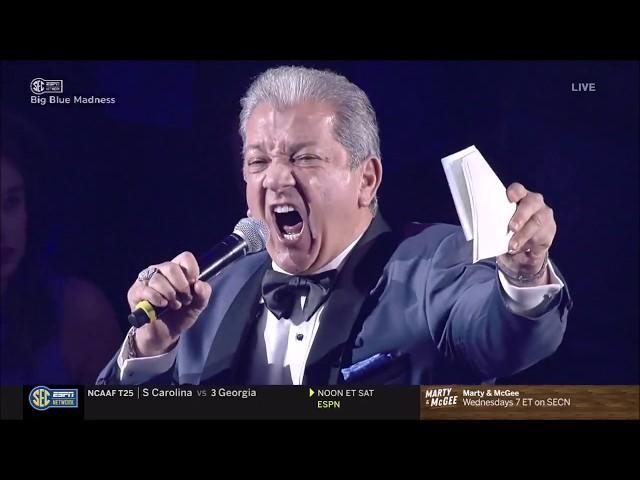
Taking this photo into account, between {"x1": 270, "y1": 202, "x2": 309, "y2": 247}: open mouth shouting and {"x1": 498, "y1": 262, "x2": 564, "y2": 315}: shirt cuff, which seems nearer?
{"x1": 498, "y1": 262, "x2": 564, "y2": 315}: shirt cuff

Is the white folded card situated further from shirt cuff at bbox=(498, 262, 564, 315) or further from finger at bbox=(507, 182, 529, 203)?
shirt cuff at bbox=(498, 262, 564, 315)

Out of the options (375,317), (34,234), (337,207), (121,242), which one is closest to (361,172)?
(337,207)

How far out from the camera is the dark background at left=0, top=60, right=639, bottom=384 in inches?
219

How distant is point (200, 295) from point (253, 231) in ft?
1.25

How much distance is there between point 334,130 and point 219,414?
1394mm

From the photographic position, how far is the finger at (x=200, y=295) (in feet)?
18.2

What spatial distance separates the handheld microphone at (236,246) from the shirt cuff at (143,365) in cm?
17

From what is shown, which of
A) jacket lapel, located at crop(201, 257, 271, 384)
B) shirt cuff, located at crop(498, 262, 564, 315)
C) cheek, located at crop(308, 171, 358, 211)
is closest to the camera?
shirt cuff, located at crop(498, 262, 564, 315)

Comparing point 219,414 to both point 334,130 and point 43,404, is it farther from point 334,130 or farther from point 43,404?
point 334,130

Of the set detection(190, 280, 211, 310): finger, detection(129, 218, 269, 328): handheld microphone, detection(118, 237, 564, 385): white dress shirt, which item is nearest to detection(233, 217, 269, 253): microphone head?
detection(129, 218, 269, 328): handheld microphone

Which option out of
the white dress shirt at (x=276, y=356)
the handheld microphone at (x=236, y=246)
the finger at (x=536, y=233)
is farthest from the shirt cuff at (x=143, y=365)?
the finger at (x=536, y=233)

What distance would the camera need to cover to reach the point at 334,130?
5.48 m

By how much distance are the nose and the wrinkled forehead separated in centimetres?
8

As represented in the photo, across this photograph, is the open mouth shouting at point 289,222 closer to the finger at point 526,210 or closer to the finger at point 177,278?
the finger at point 177,278
